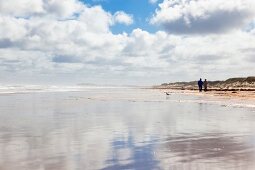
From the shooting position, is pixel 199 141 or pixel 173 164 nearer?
pixel 173 164

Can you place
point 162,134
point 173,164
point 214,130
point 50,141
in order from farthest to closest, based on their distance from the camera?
1. point 214,130
2. point 162,134
3. point 50,141
4. point 173,164

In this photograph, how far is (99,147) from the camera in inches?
462

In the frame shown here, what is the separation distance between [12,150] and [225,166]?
581 cm

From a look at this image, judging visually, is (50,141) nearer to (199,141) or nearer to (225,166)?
(199,141)

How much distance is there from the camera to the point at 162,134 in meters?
Result: 14.7

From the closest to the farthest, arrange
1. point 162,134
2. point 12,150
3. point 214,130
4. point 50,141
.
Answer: point 12,150 → point 50,141 → point 162,134 → point 214,130

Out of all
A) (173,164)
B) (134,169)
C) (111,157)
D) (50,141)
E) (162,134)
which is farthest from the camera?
(162,134)

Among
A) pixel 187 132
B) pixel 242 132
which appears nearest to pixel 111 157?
pixel 187 132

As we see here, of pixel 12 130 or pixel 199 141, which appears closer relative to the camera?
pixel 199 141

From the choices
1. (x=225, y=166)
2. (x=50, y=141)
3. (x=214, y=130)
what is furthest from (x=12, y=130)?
(x=225, y=166)

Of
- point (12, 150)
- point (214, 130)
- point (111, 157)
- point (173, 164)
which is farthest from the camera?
point (214, 130)

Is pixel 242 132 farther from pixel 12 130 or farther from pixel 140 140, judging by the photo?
pixel 12 130

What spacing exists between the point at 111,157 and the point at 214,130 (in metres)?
7.16

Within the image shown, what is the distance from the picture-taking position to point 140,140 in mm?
13102
